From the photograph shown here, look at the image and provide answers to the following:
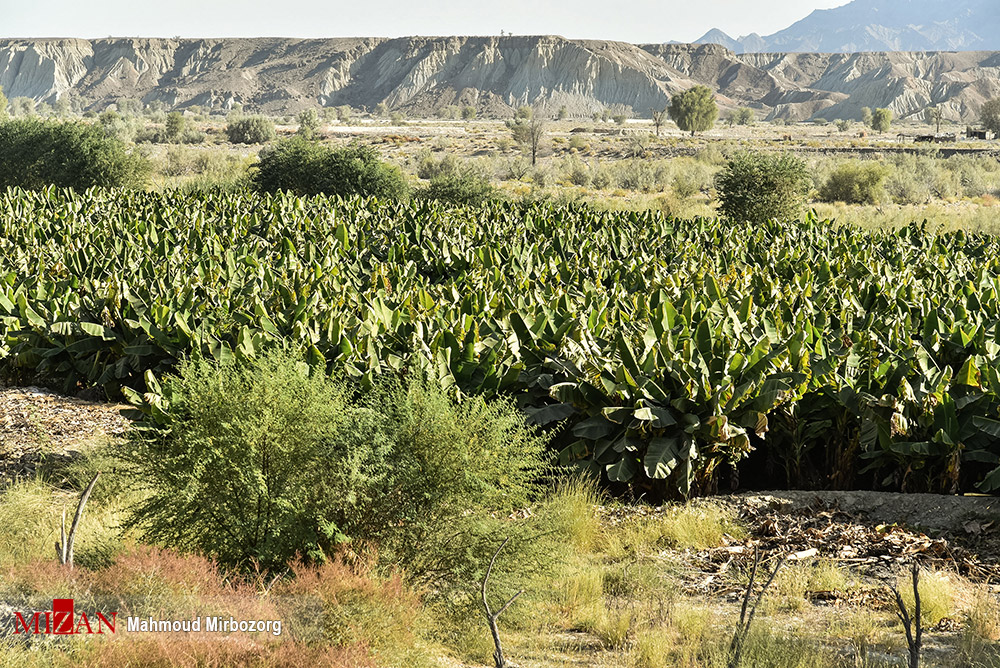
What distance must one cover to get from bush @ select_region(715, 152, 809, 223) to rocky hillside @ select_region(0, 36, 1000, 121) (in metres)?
108

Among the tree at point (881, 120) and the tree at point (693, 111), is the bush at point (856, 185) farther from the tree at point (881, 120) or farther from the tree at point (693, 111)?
the tree at point (881, 120)

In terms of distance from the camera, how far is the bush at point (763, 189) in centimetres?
2512

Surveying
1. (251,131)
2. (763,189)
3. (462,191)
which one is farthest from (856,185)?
(251,131)

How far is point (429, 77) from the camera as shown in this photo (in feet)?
465

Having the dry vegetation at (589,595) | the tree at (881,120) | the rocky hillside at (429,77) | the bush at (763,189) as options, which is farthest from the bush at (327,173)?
the rocky hillside at (429,77)

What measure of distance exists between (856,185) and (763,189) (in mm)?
10660

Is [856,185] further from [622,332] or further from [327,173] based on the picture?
[622,332]

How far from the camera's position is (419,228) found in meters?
15.7

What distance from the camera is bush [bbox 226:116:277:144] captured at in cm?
6353

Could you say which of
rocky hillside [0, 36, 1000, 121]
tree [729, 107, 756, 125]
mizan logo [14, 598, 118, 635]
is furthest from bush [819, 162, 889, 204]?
rocky hillside [0, 36, 1000, 121]

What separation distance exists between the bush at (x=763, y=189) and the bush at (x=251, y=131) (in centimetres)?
4491

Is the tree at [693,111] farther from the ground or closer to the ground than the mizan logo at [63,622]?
farther from the ground

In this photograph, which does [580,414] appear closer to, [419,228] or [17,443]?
[17,443]

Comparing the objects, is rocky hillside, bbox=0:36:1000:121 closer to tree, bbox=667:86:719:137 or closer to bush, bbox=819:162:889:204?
tree, bbox=667:86:719:137
